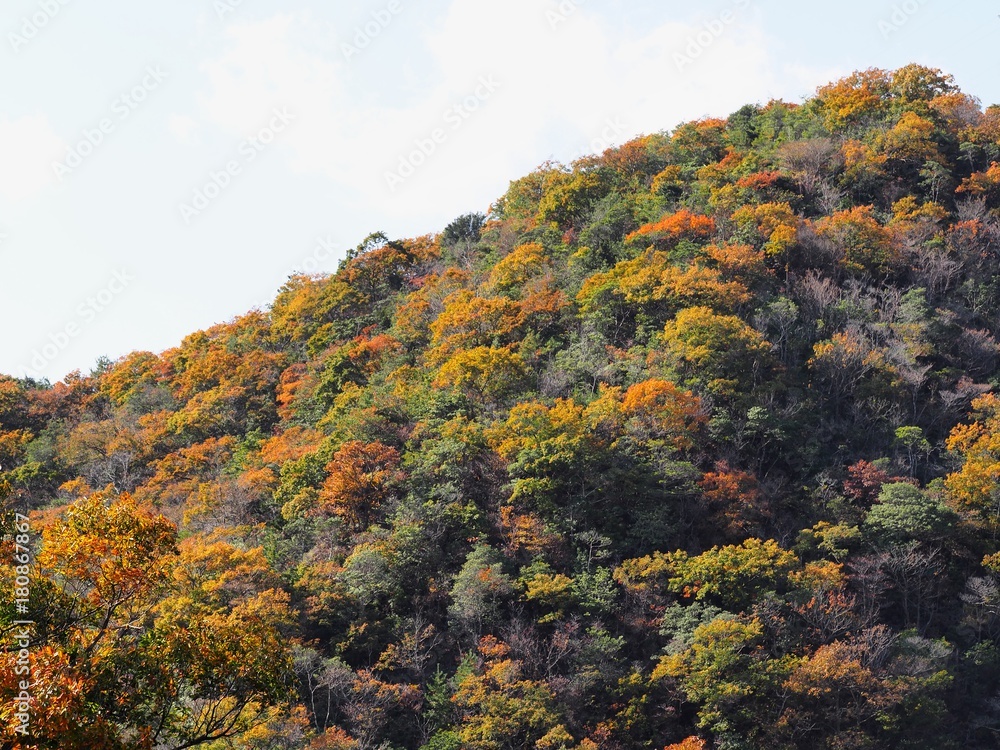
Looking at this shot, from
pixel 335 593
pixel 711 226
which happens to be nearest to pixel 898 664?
pixel 335 593

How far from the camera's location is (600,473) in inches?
1196

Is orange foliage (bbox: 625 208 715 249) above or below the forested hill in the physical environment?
above

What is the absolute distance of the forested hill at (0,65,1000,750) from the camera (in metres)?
24.4

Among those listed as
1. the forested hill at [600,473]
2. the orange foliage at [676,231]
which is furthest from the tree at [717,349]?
the orange foliage at [676,231]

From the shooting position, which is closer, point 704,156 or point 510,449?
point 510,449

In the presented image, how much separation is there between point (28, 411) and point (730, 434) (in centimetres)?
3213

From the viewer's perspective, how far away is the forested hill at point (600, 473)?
2442 centimetres

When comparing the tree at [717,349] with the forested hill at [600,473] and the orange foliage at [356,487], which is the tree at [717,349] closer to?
the forested hill at [600,473]

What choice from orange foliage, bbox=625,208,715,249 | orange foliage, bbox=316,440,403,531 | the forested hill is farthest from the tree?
orange foliage, bbox=316,440,403,531

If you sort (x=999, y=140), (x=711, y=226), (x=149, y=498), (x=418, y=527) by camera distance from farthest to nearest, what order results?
(x=999, y=140)
(x=711, y=226)
(x=149, y=498)
(x=418, y=527)

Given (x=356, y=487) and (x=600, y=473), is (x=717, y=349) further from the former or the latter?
(x=356, y=487)

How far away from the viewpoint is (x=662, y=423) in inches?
1267

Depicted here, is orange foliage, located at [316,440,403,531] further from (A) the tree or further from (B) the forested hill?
(A) the tree

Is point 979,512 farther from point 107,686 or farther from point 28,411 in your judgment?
point 28,411
